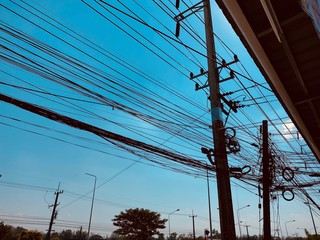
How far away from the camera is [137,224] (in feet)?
140

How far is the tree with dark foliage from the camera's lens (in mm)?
42031

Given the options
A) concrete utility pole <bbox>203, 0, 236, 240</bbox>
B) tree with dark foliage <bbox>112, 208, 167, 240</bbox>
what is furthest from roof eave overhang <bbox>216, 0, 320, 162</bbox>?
tree with dark foliage <bbox>112, 208, 167, 240</bbox>

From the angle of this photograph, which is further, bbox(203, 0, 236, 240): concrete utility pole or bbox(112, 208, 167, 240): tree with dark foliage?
bbox(112, 208, 167, 240): tree with dark foliage

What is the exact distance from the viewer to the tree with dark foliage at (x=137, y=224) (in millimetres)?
42031

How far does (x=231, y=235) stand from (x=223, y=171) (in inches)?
79.6

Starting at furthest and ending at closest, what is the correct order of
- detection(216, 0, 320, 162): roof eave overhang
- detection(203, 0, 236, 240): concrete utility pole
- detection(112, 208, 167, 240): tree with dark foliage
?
1. detection(112, 208, 167, 240): tree with dark foliage
2. detection(203, 0, 236, 240): concrete utility pole
3. detection(216, 0, 320, 162): roof eave overhang

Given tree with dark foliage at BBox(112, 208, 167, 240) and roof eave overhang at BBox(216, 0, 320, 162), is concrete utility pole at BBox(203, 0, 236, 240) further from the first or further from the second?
tree with dark foliage at BBox(112, 208, 167, 240)

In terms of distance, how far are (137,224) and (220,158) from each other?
3944 cm

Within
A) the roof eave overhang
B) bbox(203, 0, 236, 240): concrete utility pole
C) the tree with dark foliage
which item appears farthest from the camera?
the tree with dark foliage

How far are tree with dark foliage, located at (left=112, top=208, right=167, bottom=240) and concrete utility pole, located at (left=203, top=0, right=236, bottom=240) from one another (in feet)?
128

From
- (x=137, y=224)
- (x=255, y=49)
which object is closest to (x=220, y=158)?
(x=255, y=49)

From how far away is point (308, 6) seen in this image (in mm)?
3113

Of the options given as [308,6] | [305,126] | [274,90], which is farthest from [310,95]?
[308,6]

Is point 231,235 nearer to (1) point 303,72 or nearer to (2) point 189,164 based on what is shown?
(2) point 189,164
